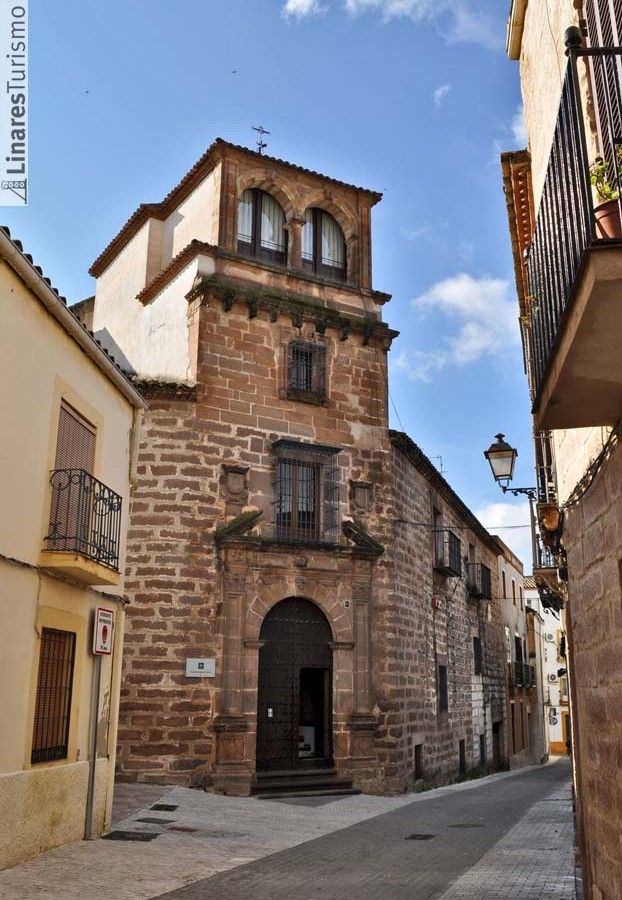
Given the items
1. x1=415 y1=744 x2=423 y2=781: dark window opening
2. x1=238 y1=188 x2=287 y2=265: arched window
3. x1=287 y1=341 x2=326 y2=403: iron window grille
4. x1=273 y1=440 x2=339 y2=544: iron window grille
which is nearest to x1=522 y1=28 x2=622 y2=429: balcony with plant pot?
x1=273 y1=440 x2=339 y2=544: iron window grille

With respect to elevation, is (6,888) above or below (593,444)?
below

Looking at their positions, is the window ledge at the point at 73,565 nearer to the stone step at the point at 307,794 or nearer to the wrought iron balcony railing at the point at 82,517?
the wrought iron balcony railing at the point at 82,517

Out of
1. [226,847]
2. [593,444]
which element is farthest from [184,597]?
[593,444]

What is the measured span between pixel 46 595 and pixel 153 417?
6881mm

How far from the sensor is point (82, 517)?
9.09 meters

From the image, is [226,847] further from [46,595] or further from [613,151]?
[613,151]

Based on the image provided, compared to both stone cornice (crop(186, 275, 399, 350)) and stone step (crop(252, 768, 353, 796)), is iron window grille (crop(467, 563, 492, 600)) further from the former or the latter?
stone step (crop(252, 768, 353, 796))

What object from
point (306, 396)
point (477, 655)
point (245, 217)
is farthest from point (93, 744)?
point (477, 655)

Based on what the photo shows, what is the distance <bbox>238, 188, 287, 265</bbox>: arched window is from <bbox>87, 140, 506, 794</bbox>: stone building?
1.8 inches

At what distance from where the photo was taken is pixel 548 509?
786 centimetres

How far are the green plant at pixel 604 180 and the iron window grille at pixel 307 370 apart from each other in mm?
12413

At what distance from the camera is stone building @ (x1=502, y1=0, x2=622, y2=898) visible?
3.79 m

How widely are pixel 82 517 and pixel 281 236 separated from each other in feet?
33.0

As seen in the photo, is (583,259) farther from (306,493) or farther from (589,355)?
(306,493)
